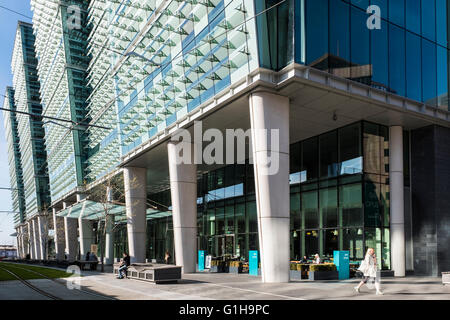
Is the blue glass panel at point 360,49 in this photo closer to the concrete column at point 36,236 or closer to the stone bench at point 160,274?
the stone bench at point 160,274

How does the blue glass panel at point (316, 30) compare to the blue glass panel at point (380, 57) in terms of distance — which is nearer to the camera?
the blue glass panel at point (316, 30)

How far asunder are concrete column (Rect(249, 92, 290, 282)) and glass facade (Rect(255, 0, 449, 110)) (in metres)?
2.25

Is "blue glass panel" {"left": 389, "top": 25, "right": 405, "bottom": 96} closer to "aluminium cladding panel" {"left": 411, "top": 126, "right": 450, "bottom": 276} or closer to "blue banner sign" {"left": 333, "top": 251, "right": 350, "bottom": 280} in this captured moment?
"aluminium cladding panel" {"left": 411, "top": 126, "right": 450, "bottom": 276}

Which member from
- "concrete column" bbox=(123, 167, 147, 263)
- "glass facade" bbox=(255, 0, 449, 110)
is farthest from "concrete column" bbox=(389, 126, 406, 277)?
"concrete column" bbox=(123, 167, 147, 263)

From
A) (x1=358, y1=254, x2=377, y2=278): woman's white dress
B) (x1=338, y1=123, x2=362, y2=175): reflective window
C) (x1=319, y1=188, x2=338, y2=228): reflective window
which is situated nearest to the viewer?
(x1=358, y1=254, x2=377, y2=278): woman's white dress

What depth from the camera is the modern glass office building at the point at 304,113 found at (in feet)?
69.3

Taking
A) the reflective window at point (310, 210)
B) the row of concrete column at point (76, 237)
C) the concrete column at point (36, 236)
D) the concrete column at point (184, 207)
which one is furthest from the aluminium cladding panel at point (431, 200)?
the concrete column at point (36, 236)

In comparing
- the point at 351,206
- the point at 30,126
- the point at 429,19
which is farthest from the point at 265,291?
→ the point at 30,126

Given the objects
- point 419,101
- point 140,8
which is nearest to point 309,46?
point 419,101

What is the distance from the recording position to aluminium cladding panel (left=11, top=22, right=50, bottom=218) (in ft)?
288

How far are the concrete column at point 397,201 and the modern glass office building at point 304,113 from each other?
0.06 metres

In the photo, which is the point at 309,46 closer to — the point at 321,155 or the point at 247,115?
the point at 247,115

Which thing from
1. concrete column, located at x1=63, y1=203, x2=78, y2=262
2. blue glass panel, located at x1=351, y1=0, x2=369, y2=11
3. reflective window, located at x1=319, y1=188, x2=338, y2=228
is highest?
blue glass panel, located at x1=351, y1=0, x2=369, y2=11

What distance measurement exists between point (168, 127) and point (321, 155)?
10409 millimetres
